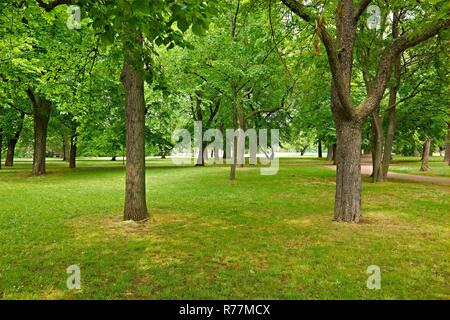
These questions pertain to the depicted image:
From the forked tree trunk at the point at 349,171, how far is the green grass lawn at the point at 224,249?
453mm

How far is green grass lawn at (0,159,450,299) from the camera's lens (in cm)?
505

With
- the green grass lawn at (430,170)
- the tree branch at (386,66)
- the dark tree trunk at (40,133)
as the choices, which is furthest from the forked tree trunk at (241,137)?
the tree branch at (386,66)

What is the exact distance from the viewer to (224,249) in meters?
6.99

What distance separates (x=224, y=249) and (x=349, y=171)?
4.29 metres

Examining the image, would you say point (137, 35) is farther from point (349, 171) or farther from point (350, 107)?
point (349, 171)

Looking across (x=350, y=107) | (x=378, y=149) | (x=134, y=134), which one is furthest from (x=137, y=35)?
(x=378, y=149)

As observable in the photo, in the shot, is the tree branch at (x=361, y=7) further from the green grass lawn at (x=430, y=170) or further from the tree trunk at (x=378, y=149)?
the green grass lawn at (x=430, y=170)

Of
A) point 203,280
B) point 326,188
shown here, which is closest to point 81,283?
point 203,280

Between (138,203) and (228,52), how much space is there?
41.5 ft

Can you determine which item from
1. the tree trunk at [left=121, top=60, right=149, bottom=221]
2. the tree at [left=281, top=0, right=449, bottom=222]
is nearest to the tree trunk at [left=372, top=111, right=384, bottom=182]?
the tree at [left=281, top=0, right=449, bottom=222]

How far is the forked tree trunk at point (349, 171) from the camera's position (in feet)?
30.0
